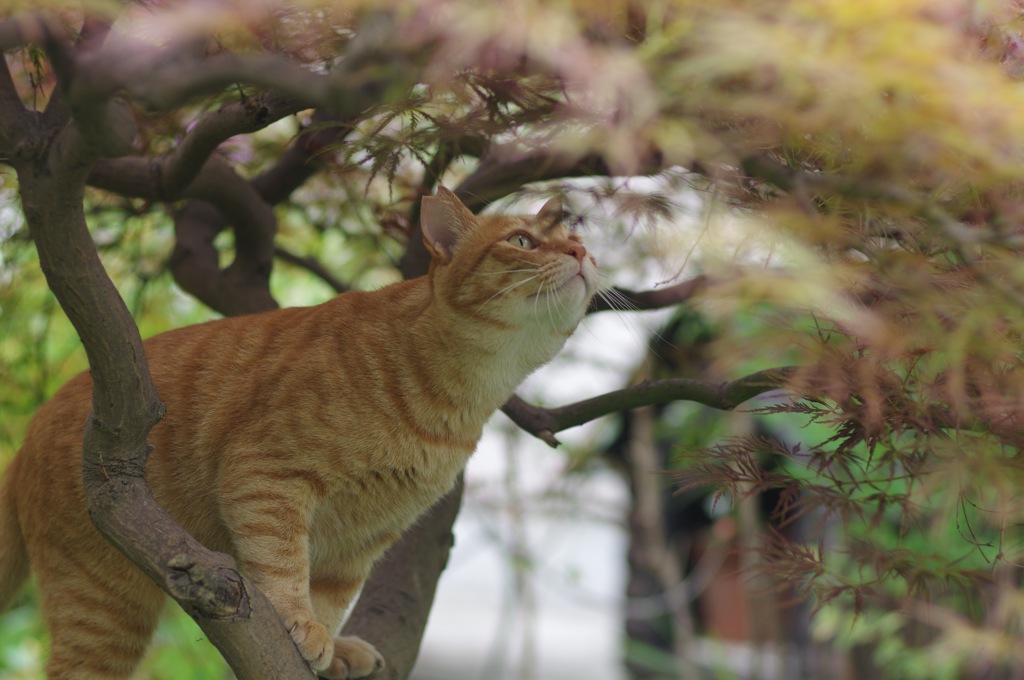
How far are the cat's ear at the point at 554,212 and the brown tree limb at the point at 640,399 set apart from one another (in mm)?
437

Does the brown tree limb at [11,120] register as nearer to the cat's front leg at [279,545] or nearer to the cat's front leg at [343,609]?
the cat's front leg at [279,545]

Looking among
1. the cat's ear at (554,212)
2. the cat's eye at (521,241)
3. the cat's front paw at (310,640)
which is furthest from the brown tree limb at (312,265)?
the cat's ear at (554,212)

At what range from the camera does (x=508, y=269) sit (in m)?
1.72

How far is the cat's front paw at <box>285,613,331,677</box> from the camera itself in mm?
1527

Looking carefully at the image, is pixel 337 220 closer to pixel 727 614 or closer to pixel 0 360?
pixel 0 360

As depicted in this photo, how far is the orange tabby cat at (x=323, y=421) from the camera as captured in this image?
1637 millimetres

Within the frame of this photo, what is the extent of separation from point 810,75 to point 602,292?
98cm

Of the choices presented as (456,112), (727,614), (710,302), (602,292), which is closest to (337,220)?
(602,292)

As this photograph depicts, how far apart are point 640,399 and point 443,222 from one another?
19.3 inches

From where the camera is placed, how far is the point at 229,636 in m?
1.30

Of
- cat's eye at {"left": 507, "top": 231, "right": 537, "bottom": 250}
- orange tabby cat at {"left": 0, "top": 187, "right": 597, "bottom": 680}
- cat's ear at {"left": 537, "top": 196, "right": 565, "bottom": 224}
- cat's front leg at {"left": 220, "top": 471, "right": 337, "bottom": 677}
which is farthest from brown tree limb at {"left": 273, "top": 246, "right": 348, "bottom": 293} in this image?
cat's ear at {"left": 537, "top": 196, "right": 565, "bottom": 224}

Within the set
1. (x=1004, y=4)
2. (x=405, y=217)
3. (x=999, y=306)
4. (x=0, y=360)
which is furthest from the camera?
(x=0, y=360)

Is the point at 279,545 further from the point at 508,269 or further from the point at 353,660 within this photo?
the point at 508,269

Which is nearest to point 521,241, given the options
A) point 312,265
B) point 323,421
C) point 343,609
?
point 323,421
